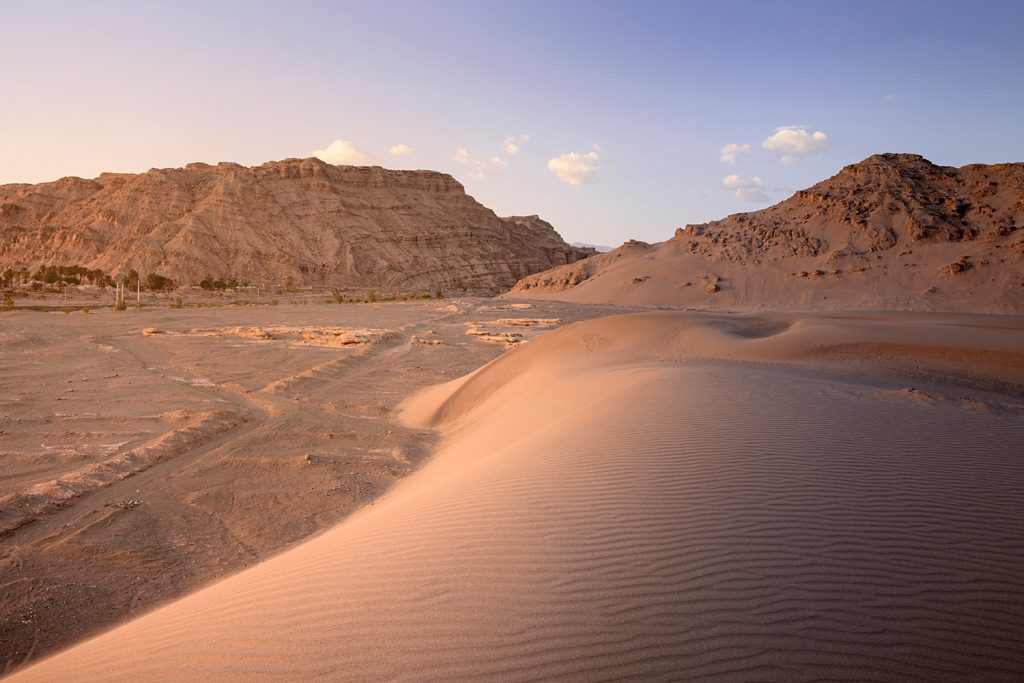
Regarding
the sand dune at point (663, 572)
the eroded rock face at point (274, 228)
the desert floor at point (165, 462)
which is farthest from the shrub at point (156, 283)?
the sand dune at point (663, 572)

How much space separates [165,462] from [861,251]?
42.2m

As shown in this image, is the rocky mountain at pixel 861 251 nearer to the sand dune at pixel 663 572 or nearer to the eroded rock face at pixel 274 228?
the eroded rock face at pixel 274 228

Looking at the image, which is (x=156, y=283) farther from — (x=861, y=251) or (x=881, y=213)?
(x=881, y=213)

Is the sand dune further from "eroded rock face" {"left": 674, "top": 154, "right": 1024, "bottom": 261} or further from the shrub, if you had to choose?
the shrub

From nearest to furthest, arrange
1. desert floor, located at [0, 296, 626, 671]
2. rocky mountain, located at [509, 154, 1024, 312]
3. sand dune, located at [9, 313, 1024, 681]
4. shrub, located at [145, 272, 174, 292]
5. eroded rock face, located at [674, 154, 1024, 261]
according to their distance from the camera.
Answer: sand dune, located at [9, 313, 1024, 681] → desert floor, located at [0, 296, 626, 671] → rocky mountain, located at [509, 154, 1024, 312] → eroded rock face, located at [674, 154, 1024, 261] → shrub, located at [145, 272, 174, 292]

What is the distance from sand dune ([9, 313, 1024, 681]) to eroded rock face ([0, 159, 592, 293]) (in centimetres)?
6187

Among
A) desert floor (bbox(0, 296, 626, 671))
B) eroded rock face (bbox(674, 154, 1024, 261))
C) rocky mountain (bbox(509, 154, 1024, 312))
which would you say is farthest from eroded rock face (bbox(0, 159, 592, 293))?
desert floor (bbox(0, 296, 626, 671))

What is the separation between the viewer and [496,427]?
8094 millimetres

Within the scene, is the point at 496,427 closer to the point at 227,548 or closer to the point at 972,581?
the point at 227,548

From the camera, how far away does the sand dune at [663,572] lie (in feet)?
7.13

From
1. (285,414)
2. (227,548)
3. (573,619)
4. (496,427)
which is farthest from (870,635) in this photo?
(285,414)

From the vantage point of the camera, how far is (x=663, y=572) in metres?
2.63

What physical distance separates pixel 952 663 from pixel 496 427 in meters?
6.24

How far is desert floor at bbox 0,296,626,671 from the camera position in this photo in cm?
443
